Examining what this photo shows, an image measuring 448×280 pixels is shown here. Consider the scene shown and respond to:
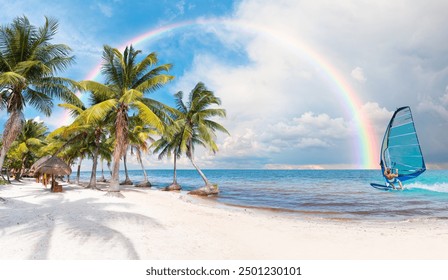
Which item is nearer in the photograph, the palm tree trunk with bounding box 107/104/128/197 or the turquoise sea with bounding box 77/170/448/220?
the turquoise sea with bounding box 77/170/448/220

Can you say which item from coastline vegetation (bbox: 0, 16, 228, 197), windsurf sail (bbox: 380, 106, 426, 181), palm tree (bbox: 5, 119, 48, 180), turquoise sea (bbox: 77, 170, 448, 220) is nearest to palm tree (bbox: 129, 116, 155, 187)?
coastline vegetation (bbox: 0, 16, 228, 197)

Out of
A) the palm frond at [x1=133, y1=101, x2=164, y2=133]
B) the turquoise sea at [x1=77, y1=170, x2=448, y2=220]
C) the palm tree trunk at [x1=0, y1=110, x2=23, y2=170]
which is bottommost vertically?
A: the turquoise sea at [x1=77, y1=170, x2=448, y2=220]

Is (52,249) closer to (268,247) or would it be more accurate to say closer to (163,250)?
(163,250)

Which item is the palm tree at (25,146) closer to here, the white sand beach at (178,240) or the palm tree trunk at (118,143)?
the palm tree trunk at (118,143)

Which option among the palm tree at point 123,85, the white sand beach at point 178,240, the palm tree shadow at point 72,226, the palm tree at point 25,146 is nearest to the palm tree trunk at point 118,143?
the palm tree at point 123,85

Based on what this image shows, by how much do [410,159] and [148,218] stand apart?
33.0 metres

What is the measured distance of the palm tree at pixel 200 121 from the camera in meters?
27.4

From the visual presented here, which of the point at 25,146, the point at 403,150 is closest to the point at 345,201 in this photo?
the point at 403,150

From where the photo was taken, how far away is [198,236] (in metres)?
7.40

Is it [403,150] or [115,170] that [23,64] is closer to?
[115,170]

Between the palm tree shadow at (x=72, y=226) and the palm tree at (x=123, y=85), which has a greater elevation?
the palm tree at (x=123, y=85)

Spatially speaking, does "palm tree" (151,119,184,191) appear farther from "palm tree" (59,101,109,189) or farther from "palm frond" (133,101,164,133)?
"palm frond" (133,101,164,133)

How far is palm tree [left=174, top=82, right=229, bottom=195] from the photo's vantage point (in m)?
27.4

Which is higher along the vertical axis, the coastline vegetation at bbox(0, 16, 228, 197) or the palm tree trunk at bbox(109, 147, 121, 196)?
the coastline vegetation at bbox(0, 16, 228, 197)
